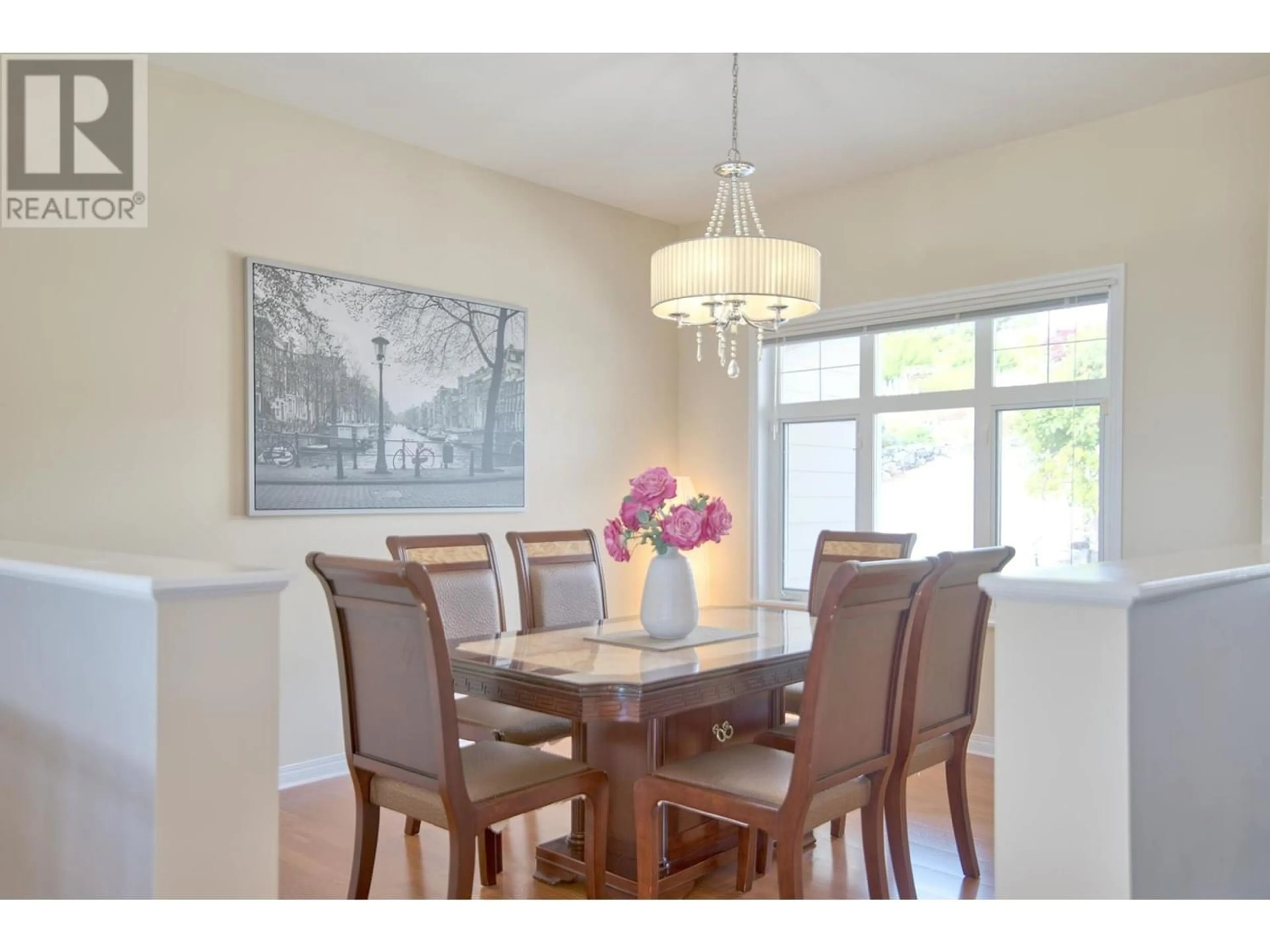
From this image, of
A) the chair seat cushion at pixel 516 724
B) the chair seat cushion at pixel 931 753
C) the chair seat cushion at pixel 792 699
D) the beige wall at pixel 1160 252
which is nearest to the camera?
the chair seat cushion at pixel 931 753

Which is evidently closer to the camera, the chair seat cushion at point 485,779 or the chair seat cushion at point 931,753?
the chair seat cushion at point 485,779

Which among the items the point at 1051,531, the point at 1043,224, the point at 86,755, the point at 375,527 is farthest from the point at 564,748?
the point at 1043,224

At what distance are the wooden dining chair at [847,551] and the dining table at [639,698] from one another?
49cm

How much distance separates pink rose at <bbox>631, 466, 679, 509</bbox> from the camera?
2879 mm

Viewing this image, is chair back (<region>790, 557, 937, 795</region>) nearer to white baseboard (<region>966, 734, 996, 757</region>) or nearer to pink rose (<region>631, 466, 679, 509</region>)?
pink rose (<region>631, 466, 679, 509</region>)

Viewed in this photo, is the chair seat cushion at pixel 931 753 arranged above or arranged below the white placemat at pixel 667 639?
below

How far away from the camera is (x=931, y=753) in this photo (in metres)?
2.73

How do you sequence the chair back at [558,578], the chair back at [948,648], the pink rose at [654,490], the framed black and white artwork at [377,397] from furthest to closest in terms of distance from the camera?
the framed black and white artwork at [377,397]
the chair back at [558,578]
the pink rose at [654,490]
the chair back at [948,648]

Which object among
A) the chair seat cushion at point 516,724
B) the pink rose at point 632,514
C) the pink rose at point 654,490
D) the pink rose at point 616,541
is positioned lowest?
the chair seat cushion at point 516,724

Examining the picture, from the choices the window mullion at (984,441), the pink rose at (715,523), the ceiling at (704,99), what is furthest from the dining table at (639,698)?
the ceiling at (704,99)

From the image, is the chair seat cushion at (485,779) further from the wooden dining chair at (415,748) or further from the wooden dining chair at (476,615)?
the wooden dining chair at (476,615)

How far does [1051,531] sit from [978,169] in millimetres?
1630

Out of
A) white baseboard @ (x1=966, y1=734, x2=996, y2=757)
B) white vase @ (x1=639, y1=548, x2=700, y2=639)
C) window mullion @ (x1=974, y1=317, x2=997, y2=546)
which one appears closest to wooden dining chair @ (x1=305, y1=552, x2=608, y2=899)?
white vase @ (x1=639, y1=548, x2=700, y2=639)

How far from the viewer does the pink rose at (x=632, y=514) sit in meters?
2.89
